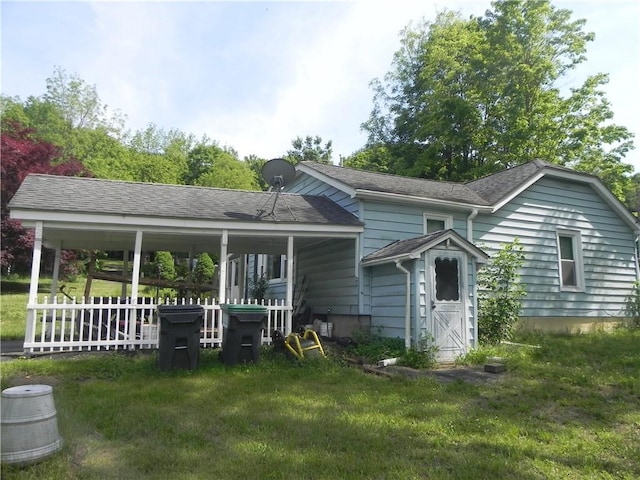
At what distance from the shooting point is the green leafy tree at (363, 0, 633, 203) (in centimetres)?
2277

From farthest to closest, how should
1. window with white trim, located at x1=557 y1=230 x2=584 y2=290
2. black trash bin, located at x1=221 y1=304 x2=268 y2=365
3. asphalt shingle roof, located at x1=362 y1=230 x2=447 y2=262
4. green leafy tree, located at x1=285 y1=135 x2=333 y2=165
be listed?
green leafy tree, located at x1=285 y1=135 x2=333 y2=165 < window with white trim, located at x1=557 y1=230 x2=584 y2=290 < asphalt shingle roof, located at x1=362 y1=230 x2=447 y2=262 < black trash bin, located at x1=221 y1=304 x2=268 y2=365

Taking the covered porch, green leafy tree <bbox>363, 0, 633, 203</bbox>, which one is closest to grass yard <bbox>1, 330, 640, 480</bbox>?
the covered porch

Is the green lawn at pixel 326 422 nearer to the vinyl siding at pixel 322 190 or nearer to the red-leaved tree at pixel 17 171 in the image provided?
the vinyl siding at pixel 322 190

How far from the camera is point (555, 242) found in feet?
42.0

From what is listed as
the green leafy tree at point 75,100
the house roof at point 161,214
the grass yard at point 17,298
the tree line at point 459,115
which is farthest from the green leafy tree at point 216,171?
the house roof at point 161,214

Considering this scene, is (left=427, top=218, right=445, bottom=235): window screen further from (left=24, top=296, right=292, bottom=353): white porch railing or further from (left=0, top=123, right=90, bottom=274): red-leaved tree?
(left=0, top=123, right=90, bottom=274): red-leaved tree

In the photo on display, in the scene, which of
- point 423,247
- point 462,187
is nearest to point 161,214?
point 423,247

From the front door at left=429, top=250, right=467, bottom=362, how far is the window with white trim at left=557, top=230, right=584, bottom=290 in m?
5.89

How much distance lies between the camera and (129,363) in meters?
7.16

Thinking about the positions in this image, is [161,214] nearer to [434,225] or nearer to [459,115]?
[434,225]

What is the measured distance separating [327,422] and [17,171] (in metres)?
20.2

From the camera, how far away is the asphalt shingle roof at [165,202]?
26.8 ft

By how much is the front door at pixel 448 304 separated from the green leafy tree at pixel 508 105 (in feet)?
55.6

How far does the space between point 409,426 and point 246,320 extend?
12.0 ft
